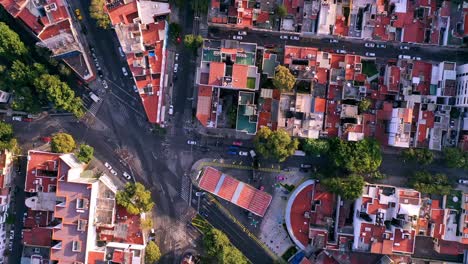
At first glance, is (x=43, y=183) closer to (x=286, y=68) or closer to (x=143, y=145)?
(x=143, y=145)

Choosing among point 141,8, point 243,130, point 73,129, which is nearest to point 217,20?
point 141,8

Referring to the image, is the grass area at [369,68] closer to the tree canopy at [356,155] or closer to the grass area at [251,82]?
the tree canopy at [356,155]

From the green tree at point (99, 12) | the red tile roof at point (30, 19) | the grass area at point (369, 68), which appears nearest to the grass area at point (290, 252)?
the grass area at point (369, 68)

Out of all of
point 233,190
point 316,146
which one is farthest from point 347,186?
point 233,190

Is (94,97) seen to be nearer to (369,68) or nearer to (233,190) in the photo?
(233,190)

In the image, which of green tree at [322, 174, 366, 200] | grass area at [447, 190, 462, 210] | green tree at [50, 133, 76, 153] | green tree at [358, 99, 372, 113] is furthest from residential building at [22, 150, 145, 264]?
grass area at [447, 190, 462, 210]

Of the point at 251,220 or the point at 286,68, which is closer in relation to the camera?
the point at 286,68
